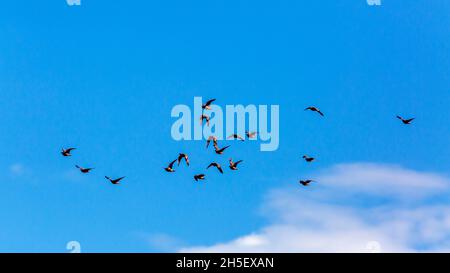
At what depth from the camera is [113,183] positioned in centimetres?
6544
